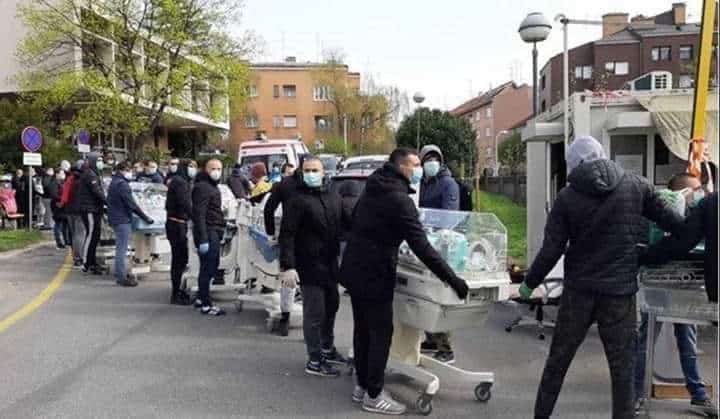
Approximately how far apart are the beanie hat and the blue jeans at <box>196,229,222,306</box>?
496 cm

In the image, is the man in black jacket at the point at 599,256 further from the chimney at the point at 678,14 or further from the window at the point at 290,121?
the window at the point at 290,121

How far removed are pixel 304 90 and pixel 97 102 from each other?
41.8m

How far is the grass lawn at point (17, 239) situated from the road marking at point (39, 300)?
2.93m

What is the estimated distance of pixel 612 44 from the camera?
6600 centimetres

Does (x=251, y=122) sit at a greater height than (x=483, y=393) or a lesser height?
greater

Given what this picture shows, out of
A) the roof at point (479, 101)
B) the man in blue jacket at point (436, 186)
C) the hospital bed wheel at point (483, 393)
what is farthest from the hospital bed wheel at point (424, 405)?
the roof at point (479, 101)

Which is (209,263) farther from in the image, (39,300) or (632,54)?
(632,54)

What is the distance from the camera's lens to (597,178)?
4.21m

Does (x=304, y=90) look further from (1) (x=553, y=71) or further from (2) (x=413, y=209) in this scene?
(2) (x=413, y=209)

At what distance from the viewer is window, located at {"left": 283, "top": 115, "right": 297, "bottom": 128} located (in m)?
70.2

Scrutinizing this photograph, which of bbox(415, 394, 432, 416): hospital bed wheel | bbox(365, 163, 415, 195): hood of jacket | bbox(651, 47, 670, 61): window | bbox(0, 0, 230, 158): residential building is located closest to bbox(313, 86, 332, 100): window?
bbox(0, 0, 230, 158): residential building

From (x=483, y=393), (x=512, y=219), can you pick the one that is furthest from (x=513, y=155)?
(x=483, y=393)

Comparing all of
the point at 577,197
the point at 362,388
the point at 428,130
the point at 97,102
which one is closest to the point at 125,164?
the point at 362,388

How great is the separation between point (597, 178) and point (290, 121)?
67.2 m
